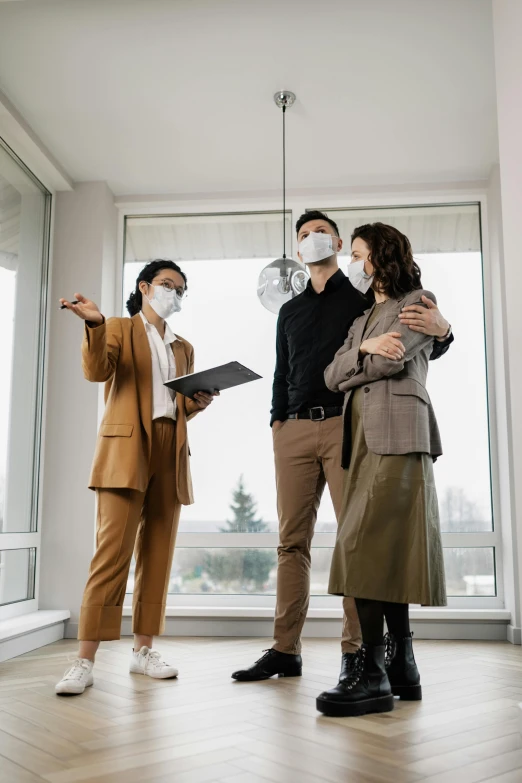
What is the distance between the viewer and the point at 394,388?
2.02 m

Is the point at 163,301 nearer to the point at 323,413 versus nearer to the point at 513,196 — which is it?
the point at 323,413

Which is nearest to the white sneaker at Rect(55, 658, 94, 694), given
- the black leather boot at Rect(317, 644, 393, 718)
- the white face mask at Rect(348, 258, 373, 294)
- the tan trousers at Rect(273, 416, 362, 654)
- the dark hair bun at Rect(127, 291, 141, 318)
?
the tan trousers at Rect(273, 416, 362, 654)

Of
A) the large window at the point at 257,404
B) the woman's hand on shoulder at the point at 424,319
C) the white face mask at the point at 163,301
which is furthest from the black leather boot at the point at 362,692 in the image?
the large window at the point at 257,404

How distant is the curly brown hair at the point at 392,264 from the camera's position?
212 centimetres

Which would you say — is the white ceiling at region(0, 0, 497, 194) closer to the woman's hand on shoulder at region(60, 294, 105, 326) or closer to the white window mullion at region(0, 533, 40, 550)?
the woman's hand on shoulder at region(60, 294, 105, 326)

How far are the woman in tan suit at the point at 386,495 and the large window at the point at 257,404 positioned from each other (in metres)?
1.82

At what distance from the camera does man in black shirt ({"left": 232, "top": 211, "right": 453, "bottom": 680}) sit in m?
2.46

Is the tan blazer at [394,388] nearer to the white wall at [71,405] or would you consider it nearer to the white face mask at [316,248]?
the white face mask at [316,248]

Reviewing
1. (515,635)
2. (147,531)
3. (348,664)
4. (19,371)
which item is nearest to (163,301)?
(147,531)

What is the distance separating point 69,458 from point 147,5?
214 cm

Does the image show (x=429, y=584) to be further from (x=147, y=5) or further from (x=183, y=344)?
(x=147, y=5)

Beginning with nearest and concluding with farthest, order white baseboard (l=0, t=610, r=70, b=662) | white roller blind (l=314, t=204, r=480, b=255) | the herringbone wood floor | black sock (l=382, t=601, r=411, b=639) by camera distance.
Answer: the herringbone wood floor < black sock (l=382, t=601, r=411, b=639) < white baseboard (l=0, t=610, r=70, b=662) < white roller blind (l=314, t=204, r=480, b=255)

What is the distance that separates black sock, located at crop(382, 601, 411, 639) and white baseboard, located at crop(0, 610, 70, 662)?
5.27 feet

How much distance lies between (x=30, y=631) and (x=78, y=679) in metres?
1.04
